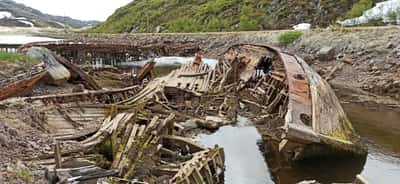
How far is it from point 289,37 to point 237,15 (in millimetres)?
36436

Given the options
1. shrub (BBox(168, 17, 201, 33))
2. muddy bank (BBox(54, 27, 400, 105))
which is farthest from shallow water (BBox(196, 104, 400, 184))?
shrub (BBox(168, 17, 201, 33))

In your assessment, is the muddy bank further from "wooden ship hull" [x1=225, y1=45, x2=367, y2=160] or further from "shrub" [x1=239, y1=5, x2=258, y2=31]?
"shrub" [x1=239, y1=5, x2=258, y2=31]

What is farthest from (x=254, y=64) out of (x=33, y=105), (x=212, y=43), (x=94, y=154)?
(x=212, y=43)

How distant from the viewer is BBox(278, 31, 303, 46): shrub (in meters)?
46.5

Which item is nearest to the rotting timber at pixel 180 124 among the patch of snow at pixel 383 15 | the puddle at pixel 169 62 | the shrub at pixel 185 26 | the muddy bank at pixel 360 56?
the muddy bank at pixel 360 56

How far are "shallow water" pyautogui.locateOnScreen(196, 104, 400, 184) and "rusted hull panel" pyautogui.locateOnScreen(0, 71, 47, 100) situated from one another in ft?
19.6

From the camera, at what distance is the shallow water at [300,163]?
13000mm

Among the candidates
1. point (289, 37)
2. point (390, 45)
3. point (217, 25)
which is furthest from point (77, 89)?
point (217, 25)

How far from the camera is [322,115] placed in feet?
47.3

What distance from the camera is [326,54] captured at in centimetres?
Result: 3691

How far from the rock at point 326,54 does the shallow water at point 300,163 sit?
1803 cm

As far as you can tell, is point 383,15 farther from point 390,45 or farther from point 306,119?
point 306,119

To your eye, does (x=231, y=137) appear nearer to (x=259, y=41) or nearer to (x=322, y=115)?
Result: (x=322, y=115)

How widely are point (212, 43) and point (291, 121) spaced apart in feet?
154
